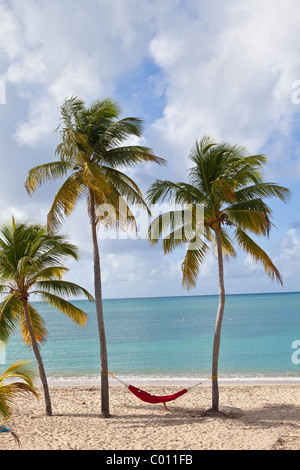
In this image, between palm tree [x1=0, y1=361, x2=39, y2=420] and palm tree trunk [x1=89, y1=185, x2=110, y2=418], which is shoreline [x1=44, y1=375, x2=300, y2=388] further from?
palm tree [x1=0, y1=361, x2=39, y2=420]

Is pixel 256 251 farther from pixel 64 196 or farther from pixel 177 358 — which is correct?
pixel 177 358

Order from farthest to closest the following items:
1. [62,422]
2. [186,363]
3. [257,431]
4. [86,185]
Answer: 1. [186,363]
2. [86,185]
3. [62,422]
4. [257,431]

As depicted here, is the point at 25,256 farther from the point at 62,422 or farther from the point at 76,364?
the point at 76,364

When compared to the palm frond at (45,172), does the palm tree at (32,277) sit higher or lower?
lower

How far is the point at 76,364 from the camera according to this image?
62.6 feet

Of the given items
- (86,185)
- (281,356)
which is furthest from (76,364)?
(86,185)

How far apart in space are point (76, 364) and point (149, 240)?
12517 mm

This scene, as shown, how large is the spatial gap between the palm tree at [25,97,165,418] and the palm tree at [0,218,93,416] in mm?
519

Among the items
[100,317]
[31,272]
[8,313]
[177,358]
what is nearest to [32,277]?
[31,272]

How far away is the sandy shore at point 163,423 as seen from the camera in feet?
20.3

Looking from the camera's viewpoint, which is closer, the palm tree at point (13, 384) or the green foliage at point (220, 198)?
the palm tree at point (13, 384)

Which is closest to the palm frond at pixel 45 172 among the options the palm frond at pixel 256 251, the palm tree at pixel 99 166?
the palm tree at pixel 99 166

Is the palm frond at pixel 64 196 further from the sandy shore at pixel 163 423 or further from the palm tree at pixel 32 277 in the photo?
the sandy shore at pixel 163 423

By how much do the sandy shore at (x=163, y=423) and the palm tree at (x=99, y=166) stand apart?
3.17 ft
